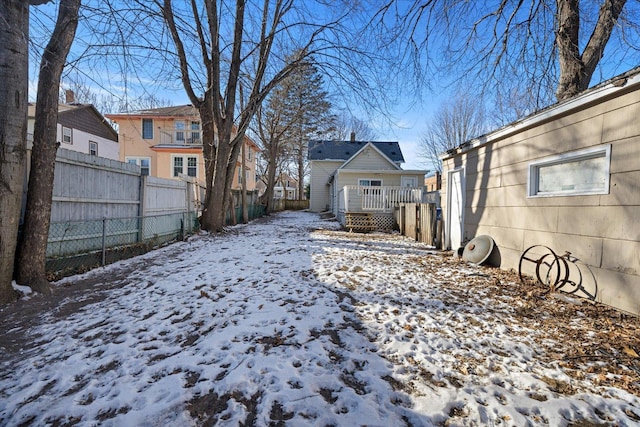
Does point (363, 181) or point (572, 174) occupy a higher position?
point (363, 181)

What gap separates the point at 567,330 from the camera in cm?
316

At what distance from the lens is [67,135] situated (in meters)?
18.2

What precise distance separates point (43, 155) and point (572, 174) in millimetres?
7507

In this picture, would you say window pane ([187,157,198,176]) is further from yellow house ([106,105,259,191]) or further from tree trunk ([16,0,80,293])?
tree trunk ([16,0,80,293])

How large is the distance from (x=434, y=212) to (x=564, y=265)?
4385 mm

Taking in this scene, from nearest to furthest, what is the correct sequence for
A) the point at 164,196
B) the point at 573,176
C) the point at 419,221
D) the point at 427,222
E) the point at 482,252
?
the point at 573,176 < the point at 482,252 < the point at 164,196 < the point at 427,222 < the point at 419,221

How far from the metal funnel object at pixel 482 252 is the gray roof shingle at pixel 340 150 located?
2148cm

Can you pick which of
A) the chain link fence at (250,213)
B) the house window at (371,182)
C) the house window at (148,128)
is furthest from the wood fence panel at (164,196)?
the house window at (148,128)

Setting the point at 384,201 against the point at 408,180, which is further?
the point at 408,180

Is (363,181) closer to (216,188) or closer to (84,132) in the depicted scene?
(216,188)

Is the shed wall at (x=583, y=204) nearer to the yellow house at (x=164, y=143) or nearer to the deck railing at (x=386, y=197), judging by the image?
the deck railing at (x=386, y=197)

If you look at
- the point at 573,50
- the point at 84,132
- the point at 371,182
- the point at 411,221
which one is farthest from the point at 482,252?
the point at 84,132

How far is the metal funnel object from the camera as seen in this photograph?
6051 millimetres

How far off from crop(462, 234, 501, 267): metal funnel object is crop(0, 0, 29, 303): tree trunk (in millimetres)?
7506
